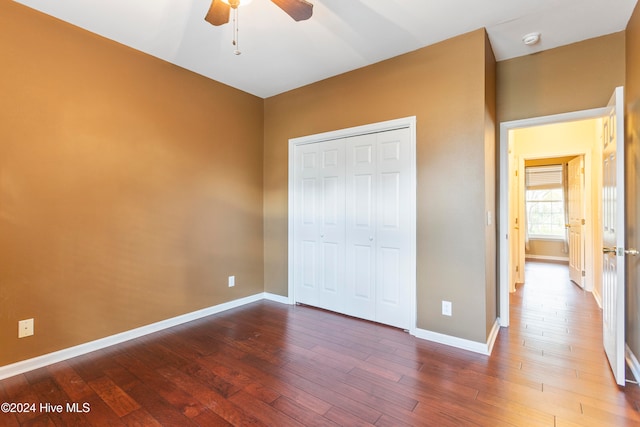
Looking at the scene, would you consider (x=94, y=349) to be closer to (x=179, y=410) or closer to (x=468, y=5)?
(x=179, y=410)

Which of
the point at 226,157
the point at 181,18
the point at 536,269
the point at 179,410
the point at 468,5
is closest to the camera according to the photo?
the point at 179,410

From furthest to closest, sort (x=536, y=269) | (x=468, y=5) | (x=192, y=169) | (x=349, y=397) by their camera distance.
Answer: (x=536, y=269)
(x=192, y=169)
(x=468, y=5)
(x=349, y=397)

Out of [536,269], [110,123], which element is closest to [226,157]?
[110,123]

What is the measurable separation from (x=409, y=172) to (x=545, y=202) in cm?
667

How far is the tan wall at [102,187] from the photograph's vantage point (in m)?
2.25

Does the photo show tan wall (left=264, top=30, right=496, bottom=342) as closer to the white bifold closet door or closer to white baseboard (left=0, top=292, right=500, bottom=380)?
white baseboard (left=0, top=292, right=500, bottom=380)

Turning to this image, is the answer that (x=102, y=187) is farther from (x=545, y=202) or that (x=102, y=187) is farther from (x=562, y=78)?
(x=545, y=202)

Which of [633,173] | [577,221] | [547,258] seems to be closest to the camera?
[633,173]

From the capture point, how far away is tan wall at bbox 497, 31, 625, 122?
2.60m

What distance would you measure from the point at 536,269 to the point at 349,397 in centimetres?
607

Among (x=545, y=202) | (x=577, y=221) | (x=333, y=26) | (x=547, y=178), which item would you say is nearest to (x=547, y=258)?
(x=545, y=202)

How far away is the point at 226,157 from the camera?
370cm

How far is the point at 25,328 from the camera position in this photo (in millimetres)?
2273

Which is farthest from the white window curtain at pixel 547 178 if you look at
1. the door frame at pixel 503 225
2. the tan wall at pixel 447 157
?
the tan wall at pixel 447 157
